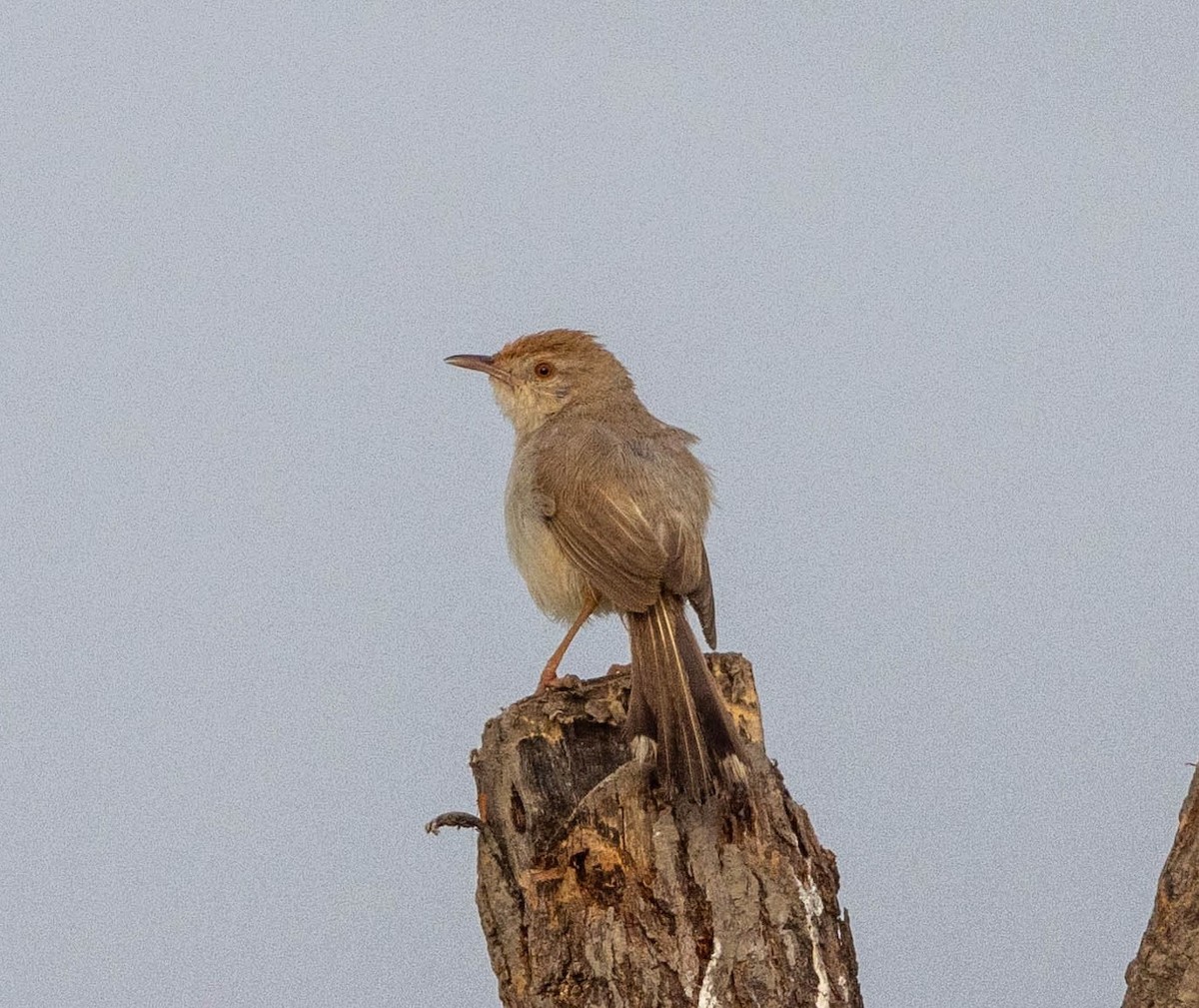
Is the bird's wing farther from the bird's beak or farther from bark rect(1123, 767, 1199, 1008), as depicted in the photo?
bark rect(1123, 767, 1199, 1008)

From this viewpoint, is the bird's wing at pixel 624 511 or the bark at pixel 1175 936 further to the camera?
the bird's wing at pixel 624 511

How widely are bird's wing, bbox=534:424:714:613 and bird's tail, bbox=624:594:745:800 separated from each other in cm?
18

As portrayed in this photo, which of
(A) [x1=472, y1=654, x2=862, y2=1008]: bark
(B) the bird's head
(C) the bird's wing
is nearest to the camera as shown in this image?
(A) [x1=472, y1=654, x2=862, y2=1008]: bark

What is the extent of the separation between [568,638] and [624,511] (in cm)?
86

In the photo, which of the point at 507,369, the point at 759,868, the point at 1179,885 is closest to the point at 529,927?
the point at 759,868

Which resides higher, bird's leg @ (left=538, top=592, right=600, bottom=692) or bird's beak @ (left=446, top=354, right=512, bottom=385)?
bird's beak @ (left=446, top=354, right=512, bottom=385)

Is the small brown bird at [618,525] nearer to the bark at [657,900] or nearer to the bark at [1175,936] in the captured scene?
the bark at [657,900]

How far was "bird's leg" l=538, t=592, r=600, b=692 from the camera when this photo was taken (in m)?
7.53

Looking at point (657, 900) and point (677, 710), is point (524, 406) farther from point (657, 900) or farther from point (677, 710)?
point (657, 900)

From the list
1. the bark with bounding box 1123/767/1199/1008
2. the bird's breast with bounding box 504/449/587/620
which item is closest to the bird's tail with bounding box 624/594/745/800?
the bird's breast with bounding box 504/449/587/620

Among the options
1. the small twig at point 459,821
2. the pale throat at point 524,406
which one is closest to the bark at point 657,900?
the small twig at point 459,821

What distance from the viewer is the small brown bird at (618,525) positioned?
19.6ft

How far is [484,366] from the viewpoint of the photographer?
9000mm

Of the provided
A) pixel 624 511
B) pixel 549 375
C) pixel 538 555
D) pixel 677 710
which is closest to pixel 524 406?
pixel 549 375
